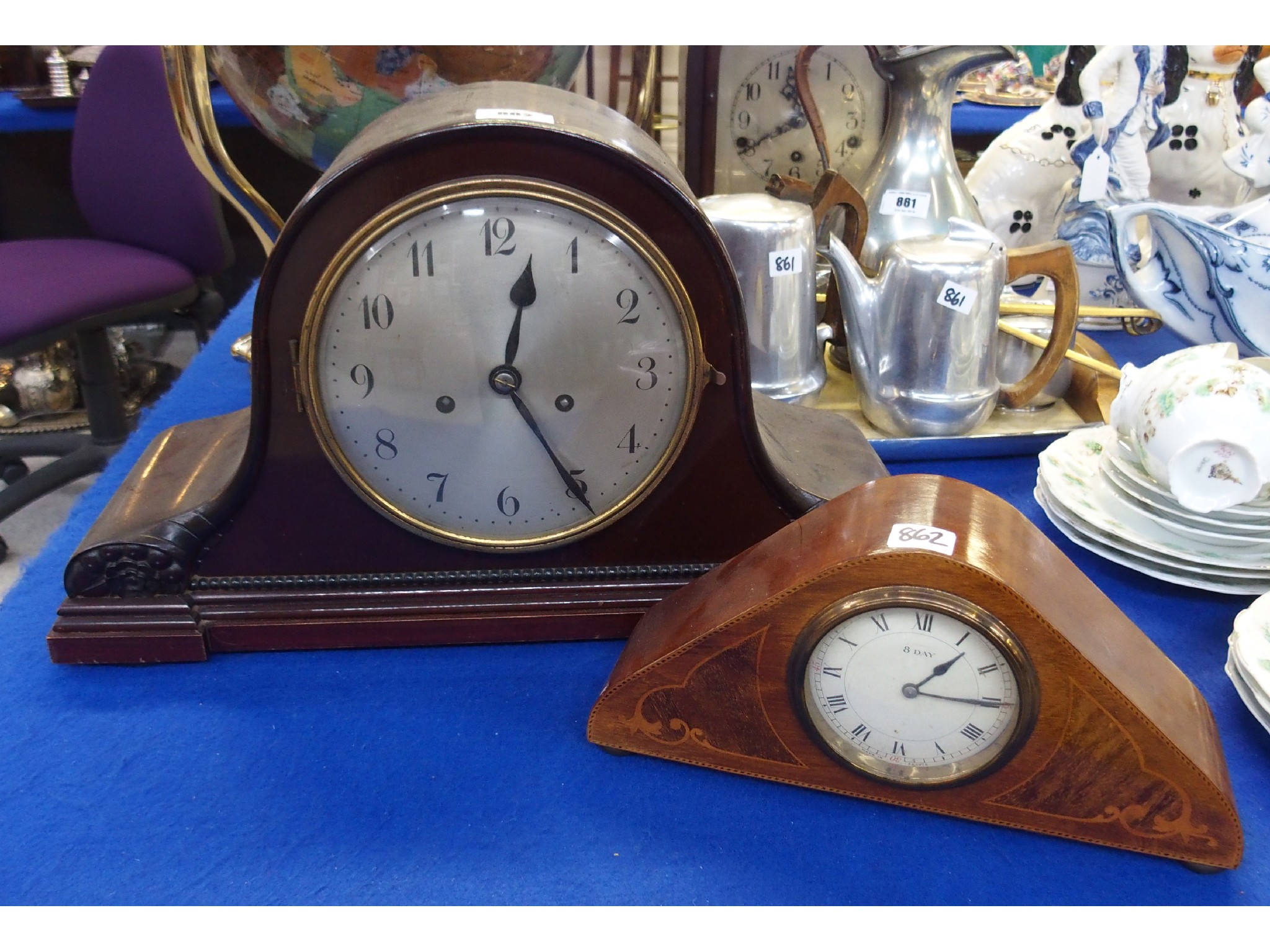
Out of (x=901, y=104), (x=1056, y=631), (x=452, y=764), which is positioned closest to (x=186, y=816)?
(x=452, y=764)

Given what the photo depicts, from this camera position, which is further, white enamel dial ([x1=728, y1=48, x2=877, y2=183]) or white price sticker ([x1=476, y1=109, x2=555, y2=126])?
white enamel dial ([x1=728, y1=48, x2=877, y2=183])

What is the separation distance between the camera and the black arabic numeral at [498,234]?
2.41 ft

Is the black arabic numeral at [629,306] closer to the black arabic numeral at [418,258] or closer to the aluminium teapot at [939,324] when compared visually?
the black arabic numeral at [418,258]

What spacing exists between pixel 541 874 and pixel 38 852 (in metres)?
0.34

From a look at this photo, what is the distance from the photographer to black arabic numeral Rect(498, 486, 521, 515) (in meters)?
0.83

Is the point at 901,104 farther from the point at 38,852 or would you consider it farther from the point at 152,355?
the point at 152,355

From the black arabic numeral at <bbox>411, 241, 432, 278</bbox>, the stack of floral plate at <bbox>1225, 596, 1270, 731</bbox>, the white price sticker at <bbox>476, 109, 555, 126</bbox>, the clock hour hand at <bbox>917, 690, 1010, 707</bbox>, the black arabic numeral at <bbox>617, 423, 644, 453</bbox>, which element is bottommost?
the stack of floral plate at <bbox>1225, 596, 1270, 731</bbox>

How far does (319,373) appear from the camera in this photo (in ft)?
2.55

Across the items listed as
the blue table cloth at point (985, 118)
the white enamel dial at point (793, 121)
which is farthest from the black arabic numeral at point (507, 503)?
the blue table cloth at point (985, 118)

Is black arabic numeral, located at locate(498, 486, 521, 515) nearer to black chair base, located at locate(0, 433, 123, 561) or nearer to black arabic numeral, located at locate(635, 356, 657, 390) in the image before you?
black arabic numeral, located at locate(635, 356, 657, 390)

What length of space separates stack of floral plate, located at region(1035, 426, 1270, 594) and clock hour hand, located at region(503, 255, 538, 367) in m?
0.59

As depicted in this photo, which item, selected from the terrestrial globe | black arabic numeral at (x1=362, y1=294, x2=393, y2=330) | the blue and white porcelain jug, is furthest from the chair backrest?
the blue and white porcelain jug

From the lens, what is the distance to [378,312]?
0.76 meters

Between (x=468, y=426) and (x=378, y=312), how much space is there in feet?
0.38
